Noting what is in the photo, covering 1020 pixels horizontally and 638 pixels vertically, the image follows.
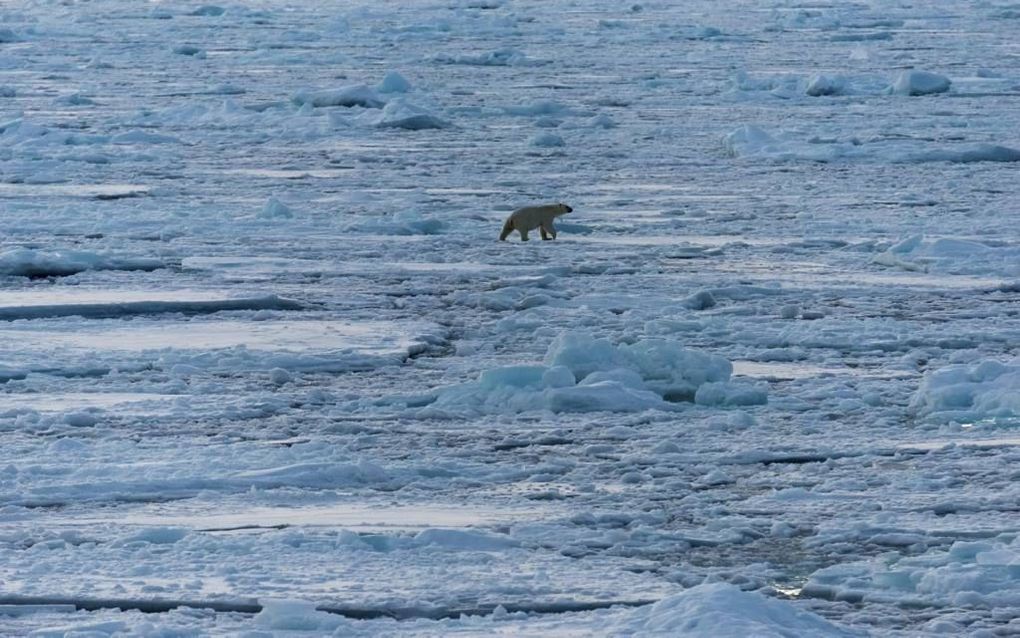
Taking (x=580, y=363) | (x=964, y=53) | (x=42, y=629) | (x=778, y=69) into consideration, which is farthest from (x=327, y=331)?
(x=964, y=53)

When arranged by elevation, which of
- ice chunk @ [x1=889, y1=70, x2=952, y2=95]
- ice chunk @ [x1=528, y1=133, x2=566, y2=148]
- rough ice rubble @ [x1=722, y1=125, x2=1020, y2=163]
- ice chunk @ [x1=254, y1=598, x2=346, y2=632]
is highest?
ice chunk @ [x1=889, y1=70, x2=952, y2=95]

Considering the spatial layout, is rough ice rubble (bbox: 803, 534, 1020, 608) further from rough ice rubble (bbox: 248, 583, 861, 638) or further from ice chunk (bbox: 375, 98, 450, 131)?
ice chunk (bbox: 375, 98, 450, 131)

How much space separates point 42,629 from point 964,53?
20334 mm

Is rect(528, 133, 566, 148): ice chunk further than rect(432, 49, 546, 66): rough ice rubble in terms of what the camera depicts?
No

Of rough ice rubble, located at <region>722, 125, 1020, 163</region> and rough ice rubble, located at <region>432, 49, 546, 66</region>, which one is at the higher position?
rough ice rubble, located at <region>432, 49, 546, 66</region>

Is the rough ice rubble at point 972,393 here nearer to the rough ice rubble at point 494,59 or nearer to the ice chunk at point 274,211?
the ice chunk at point 274,211

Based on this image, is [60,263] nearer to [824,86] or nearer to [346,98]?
[346,98]

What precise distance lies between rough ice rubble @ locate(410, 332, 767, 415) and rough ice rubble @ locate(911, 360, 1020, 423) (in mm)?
473

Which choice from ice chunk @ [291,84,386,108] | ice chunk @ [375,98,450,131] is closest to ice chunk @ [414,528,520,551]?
ice chunk @ [375,98,450,131]

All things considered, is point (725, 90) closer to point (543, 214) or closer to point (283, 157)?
point (283, 157)

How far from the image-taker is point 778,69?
792 inches

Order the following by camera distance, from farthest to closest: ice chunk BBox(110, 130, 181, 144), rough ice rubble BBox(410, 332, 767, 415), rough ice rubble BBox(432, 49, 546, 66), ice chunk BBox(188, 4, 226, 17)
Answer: ice chunk BBox(188, 4, 226, 17)
rough ice rubble BBox(432, 49, 546, 66)
ice chunk BBox(110, 130, 181, 144)
rough ice rubble BBox(410, 332, 767, 415)

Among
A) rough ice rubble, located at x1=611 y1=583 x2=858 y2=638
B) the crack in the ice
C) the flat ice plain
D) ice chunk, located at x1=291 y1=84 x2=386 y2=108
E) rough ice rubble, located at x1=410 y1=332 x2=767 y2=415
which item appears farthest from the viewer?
ice chunk, located at x1=291 y1=84 x2=386 y2=108

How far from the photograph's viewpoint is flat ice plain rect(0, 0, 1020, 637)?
12.1ft
